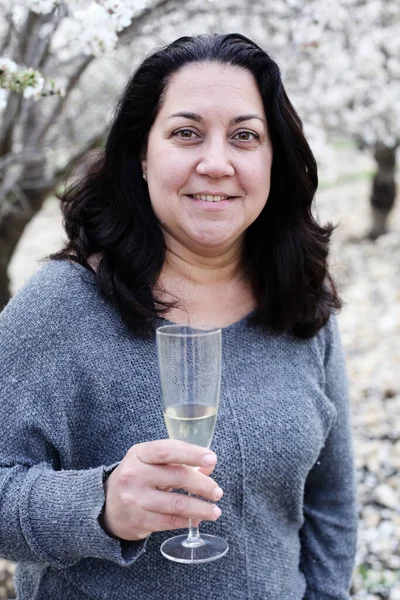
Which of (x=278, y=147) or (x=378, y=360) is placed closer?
(x=278, y=147)

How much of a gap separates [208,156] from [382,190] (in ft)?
31.4

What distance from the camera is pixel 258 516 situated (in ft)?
6.70

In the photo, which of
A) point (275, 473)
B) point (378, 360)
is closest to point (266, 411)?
point (275, 473)

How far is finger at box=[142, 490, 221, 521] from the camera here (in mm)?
1387

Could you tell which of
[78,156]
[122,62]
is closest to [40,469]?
[78,156]

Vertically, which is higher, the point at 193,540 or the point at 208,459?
the point at 208,459

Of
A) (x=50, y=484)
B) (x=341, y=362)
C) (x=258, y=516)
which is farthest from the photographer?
(x=341, y=362)

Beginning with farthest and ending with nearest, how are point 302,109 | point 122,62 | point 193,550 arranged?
point 302,109, point 122,62, point 193,550

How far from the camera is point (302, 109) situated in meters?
6.81

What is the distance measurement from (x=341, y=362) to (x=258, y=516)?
64 cm

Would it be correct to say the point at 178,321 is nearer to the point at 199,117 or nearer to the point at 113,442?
the point at 113,442

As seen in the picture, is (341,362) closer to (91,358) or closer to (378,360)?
(91,358)

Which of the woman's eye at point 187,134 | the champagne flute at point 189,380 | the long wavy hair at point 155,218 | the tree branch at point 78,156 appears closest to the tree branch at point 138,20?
the tree branch at point 78,156

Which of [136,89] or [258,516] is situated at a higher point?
[136,89]
